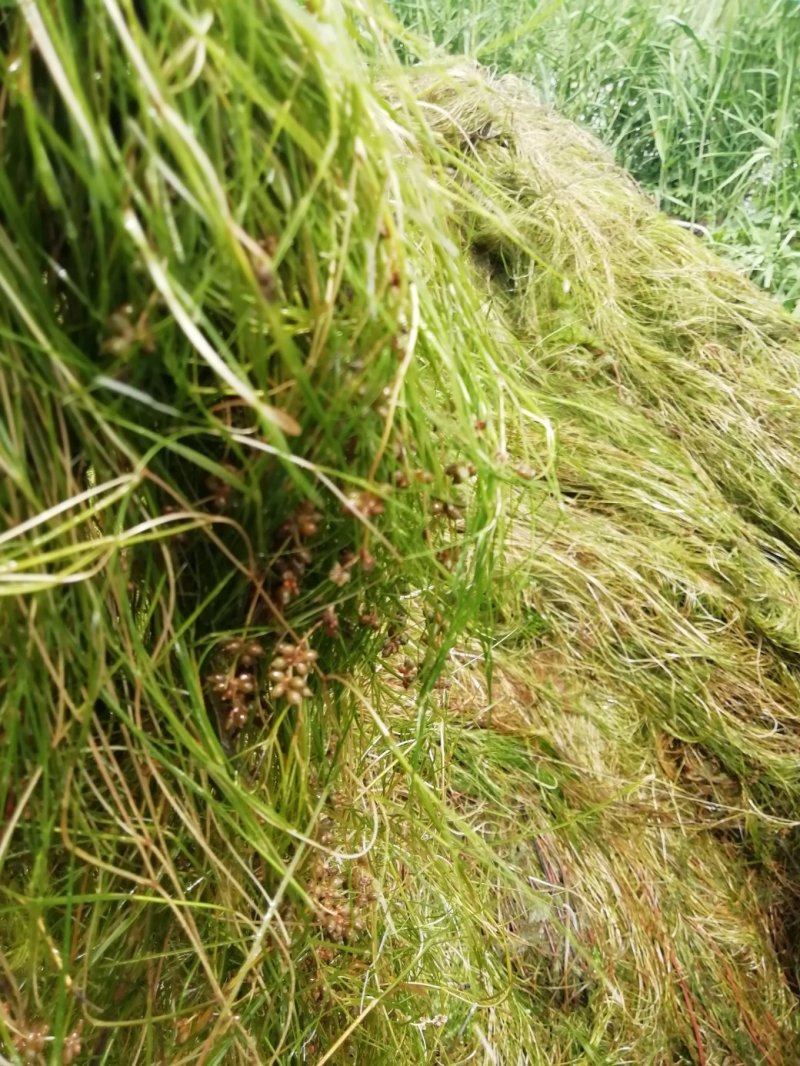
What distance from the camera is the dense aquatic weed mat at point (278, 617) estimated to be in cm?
29

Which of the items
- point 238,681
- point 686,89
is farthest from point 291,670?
point 686,89

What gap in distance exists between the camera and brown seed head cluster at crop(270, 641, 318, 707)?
37 centimetres

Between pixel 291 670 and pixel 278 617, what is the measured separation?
0.03m

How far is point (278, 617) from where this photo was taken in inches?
14.7

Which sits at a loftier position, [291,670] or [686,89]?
[686,89]

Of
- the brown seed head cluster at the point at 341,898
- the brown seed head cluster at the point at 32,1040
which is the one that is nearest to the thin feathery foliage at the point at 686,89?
the brown seed head cluster at the point at 341,898

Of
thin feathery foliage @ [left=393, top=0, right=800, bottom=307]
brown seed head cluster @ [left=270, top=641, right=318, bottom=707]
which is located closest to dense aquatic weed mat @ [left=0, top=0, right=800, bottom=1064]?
brown seed head cluster @ [left=270, top=641, right=318, bottom=707]

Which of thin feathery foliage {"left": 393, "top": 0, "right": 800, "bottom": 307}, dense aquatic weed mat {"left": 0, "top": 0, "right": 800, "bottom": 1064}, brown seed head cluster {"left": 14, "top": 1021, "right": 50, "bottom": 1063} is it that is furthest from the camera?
thin feathery foliage {"left": 393, "top": 0, "right": 800, "bottom": 307}

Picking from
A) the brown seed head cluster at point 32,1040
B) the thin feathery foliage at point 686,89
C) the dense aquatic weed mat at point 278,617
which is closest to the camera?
the dense aquatic weed mat at point 278,617

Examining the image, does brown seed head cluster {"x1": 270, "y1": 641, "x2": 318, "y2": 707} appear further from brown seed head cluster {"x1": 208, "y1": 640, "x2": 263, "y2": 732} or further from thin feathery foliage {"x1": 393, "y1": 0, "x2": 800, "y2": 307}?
thin feathery foliage {"x1": 393, "y1": 0, "x2": 800, "y2": 307}

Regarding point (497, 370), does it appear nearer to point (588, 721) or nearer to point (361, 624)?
point (361, 624)

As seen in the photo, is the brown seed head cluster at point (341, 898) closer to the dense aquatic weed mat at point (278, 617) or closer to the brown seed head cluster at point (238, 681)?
the dense aquatic weed mat at point (278, 617)

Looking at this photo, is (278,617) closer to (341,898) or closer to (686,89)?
(341,898)

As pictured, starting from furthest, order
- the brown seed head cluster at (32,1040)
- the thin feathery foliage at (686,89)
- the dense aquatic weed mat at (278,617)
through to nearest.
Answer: the thin feathery foliage at (686,89)
the brown seed head cluster at (32,1040)
the dense aquatic weed mat at (278,617)
